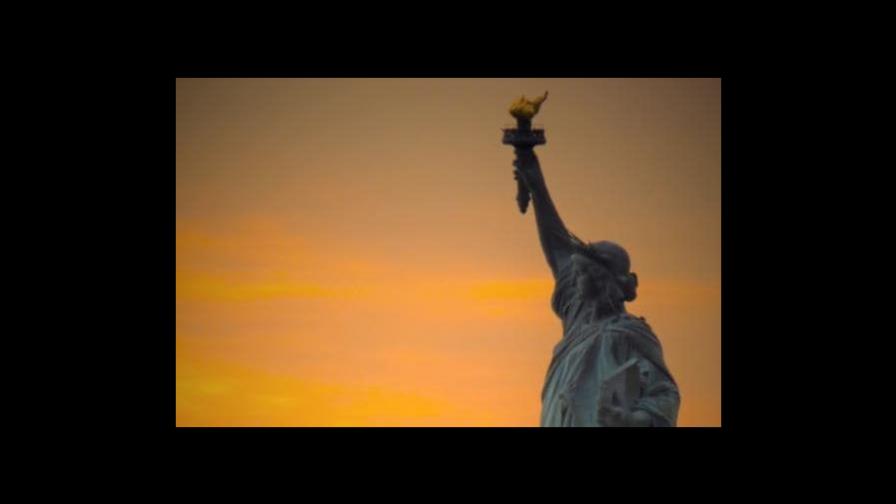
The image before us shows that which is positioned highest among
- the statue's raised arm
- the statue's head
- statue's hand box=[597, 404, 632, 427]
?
the statue's raised arm

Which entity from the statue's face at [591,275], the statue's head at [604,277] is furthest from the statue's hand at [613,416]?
the statue's face at [591,275]

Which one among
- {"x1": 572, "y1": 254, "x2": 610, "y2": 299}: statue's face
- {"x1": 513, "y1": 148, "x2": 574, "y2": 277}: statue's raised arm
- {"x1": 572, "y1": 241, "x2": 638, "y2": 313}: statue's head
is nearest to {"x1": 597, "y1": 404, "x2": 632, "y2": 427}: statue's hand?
{"x1": 572, "y1": 241, "x2": 638, "y2": 313}: statue's head

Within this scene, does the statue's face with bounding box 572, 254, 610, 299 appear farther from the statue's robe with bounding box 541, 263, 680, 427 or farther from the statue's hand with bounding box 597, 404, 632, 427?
the statue's hand with bounding box 597, 404, 632, 427

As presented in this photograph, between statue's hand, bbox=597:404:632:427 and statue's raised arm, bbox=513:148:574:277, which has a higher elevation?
statue's raised arm, bbox=513:148:574:277

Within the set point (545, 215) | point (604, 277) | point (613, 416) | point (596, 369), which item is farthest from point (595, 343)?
point (545, 215)

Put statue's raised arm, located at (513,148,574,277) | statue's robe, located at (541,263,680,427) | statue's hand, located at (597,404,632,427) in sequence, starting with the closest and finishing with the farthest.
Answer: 1. statue's hand, located at (597,404,632,427)
2. statue's robe, located at (541,263,680,427)
3. statue's raised arm, located at (513,148,574,277)
